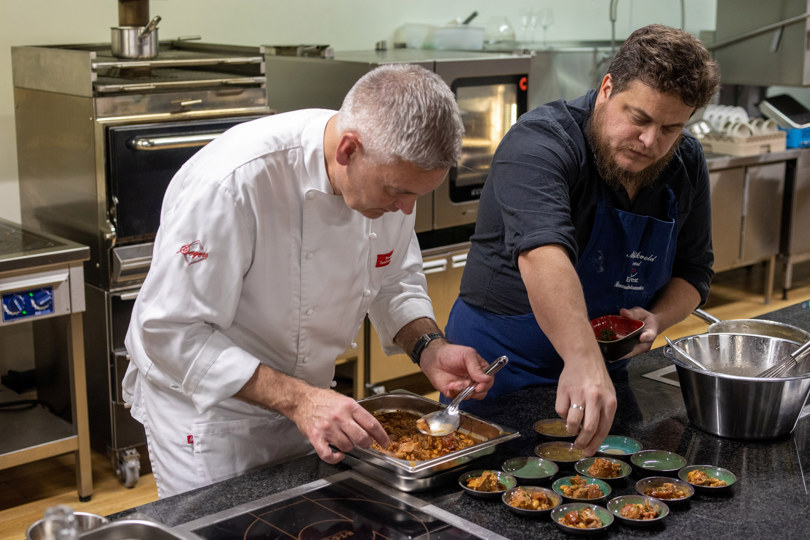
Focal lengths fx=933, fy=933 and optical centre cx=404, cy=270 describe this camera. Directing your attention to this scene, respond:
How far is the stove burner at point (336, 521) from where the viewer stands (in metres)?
1.40

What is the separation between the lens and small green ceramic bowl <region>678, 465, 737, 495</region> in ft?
5.05

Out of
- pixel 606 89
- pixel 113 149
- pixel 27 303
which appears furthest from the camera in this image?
pixel 113 149

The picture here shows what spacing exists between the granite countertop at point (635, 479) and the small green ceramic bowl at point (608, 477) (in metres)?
0.01

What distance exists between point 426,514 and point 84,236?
214 centimetres

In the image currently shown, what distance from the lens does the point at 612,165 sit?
191cm

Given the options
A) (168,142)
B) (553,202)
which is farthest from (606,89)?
(168,142)

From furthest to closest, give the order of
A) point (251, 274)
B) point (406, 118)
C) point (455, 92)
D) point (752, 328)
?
point (455, 92) → point (752, 328) → point (251, 274) → point (406, 118)

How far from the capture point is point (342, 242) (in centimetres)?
173

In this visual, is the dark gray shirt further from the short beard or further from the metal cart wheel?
the metal cart wheel

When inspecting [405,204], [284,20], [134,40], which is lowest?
[405,204]

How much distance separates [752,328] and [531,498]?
2.95 ft

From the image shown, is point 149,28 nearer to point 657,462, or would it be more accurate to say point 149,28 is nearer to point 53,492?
point 53,492

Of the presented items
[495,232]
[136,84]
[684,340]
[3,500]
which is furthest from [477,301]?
[3,500]

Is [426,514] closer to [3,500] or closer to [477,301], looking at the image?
[477,301]
